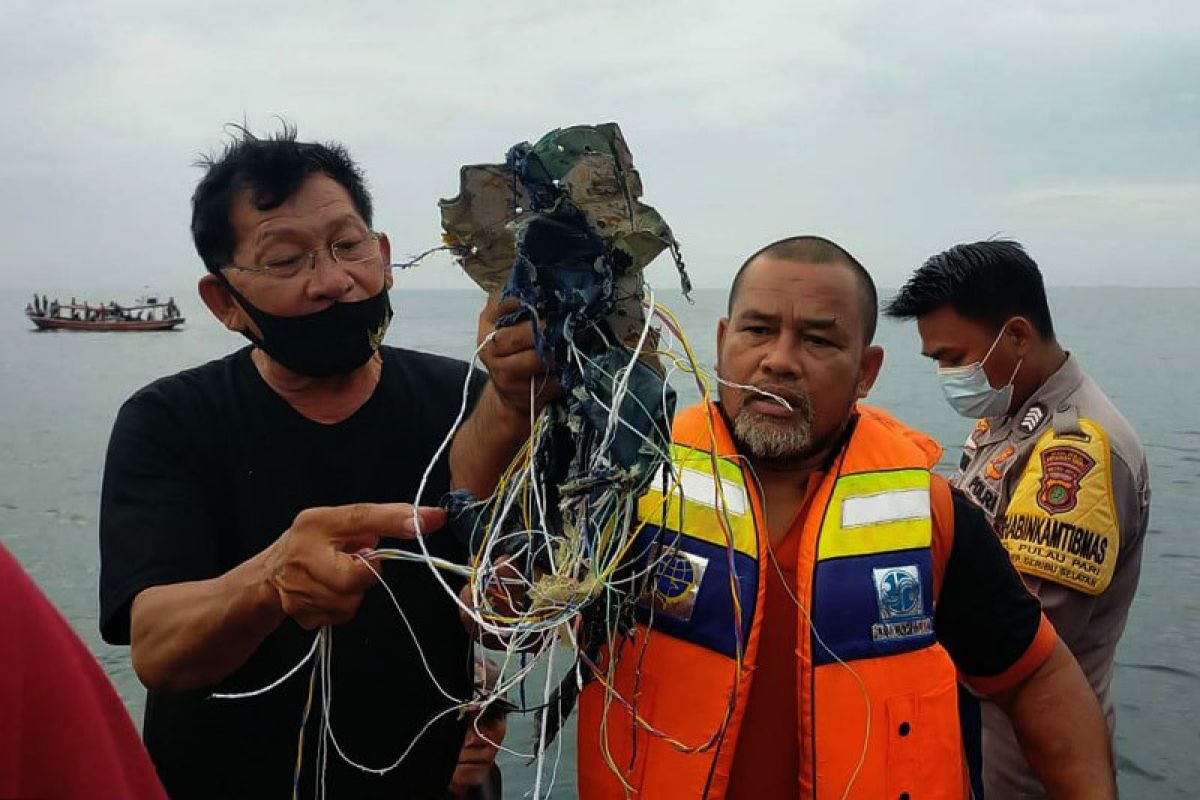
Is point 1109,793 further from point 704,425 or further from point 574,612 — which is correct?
point 574,612

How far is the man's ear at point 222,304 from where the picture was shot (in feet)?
8.36

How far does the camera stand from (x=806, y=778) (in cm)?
244

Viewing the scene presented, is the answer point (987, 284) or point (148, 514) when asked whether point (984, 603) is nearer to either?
point (987, 284)

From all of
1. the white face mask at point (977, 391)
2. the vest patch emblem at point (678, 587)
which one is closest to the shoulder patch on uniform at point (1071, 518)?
the white face mask at point (977, 391)

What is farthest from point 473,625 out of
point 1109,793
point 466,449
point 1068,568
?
point 1068,568

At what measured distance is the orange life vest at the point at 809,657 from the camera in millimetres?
2434

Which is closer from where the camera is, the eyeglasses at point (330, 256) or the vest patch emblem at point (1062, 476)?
the eyeglasses at point (330, 256)

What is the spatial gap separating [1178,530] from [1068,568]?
12.8m

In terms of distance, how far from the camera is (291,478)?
8.10 feet

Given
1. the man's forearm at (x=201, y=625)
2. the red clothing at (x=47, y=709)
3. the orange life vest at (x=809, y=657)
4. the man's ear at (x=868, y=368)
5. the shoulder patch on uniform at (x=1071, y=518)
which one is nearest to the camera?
the red clothing at (x=47, y=709)

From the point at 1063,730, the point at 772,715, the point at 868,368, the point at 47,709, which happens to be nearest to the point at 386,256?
the point at 868,368

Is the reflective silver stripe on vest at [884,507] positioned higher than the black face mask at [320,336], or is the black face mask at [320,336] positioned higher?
the black face mask at [320,336]

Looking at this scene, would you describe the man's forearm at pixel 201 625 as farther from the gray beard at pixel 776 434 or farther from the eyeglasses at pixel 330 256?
the gray beard at pixel 776 434

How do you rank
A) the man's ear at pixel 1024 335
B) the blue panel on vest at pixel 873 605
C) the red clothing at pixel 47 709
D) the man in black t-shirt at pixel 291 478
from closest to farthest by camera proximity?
1. the red clothing at pixel 47 709
2. the man in black t-shirt at pixel 291 478
3. the blue panel on vest at pixel 873 605
4. the man's ear at pixel 1024 335
